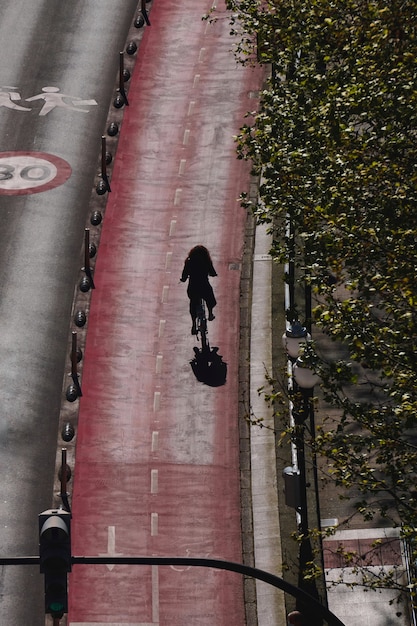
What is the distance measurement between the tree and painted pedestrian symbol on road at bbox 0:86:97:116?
12259 mm

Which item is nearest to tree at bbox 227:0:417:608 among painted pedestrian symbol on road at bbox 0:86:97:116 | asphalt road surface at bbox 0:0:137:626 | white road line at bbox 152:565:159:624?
white road line at bbox 152:565:159:624

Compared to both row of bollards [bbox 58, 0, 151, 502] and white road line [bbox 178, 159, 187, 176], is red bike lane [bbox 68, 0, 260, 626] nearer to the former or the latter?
white road line [bbox 178, 159, 187, 176]

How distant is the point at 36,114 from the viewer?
1697 inches

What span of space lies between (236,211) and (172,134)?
13.7ft

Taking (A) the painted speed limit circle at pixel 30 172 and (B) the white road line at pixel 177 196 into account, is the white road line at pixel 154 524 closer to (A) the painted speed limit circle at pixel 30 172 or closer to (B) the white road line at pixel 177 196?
(B) the white road line at pixel 177 196

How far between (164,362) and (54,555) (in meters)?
17.4

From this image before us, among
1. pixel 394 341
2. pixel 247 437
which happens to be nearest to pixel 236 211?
pixel 247 437

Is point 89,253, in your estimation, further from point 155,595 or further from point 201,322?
point 155,595

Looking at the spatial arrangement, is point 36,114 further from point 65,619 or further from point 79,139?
point 65,619

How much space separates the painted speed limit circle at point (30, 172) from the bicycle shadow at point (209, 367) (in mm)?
7990

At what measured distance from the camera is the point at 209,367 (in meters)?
33.3

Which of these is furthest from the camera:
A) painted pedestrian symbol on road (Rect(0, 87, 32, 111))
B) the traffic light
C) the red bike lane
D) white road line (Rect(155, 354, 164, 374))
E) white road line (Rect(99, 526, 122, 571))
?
painted pedestrian symbol on road (Rect(0, 87, 32, 111))

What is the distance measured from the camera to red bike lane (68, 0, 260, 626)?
91.8 ft

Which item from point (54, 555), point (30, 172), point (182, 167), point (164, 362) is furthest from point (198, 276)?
point (54, 555)
